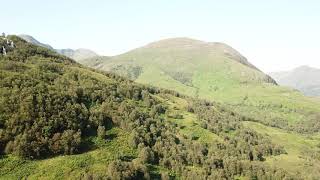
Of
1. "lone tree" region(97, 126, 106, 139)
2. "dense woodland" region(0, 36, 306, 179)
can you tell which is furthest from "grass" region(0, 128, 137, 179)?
"lone tree" region(97, 126, 106, 139)

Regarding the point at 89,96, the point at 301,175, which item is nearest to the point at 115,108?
the point at 89,96

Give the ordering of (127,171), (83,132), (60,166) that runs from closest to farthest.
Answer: (60,166) → (127,171) → (83,132)

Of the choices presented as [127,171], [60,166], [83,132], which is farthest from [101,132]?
[60,166]

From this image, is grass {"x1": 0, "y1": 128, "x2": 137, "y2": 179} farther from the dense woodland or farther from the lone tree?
the lone tree

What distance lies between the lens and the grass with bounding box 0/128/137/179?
136 metres

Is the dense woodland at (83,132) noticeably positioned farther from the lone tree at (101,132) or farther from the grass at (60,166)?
the grass at (60,166)

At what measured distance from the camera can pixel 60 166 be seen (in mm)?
142375

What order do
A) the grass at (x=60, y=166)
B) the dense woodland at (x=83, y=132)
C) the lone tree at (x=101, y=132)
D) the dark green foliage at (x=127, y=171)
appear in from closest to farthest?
the grass at (x=60, y=166), the dark green foliage at (x=127, y=171), the dense woodland at (x=83, y=132), the lone tree at (x=101, y=132)

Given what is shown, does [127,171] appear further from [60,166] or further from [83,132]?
[83,132]

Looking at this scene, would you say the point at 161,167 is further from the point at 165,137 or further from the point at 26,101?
the point at 26,101

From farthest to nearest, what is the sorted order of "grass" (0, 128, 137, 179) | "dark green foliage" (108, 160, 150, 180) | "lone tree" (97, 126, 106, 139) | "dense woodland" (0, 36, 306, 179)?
"lone tree" (97, 126, 106, 139)
"dense woodland" (0, 36, 306, 179)
"dark green foliage" (108, 160, 150, 180)
"grass" (0, 128, 137, 179)

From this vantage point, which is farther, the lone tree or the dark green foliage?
the lone tree

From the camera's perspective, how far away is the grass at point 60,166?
136 meters

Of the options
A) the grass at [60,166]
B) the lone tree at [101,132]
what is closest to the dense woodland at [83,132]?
the lone tree at [101,132]
